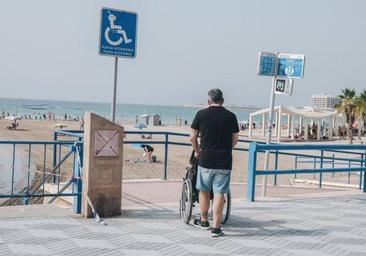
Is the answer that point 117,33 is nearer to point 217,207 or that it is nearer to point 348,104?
point 217,207

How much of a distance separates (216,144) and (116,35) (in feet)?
7.77

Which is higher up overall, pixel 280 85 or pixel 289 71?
pixel 289 71

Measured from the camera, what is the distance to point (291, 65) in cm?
1020

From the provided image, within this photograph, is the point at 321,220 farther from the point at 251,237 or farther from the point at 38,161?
the point at 38,161

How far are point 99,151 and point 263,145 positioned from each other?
9.36 ft

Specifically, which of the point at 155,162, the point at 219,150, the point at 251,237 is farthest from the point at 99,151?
the point at 155,162

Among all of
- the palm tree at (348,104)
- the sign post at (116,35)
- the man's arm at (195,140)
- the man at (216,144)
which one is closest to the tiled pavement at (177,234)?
the man at (216,144)

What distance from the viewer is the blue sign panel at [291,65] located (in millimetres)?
10102

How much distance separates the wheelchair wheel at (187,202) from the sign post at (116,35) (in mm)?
1460

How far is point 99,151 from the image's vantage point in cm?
760

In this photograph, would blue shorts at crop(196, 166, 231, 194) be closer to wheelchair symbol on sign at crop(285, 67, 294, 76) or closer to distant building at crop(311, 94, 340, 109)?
wheelchair symbol on sign at crop(285, 67, 294, 76)

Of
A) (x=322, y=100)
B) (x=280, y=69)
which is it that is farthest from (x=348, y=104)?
(x=322, y=100)

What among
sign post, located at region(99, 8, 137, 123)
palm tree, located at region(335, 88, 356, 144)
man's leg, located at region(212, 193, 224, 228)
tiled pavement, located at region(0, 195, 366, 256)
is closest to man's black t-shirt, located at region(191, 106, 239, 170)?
man's leg, located at region(212, 193, 224, 228)

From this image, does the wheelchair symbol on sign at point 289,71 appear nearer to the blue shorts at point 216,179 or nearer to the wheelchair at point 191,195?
the wheelchair at point 191,195
